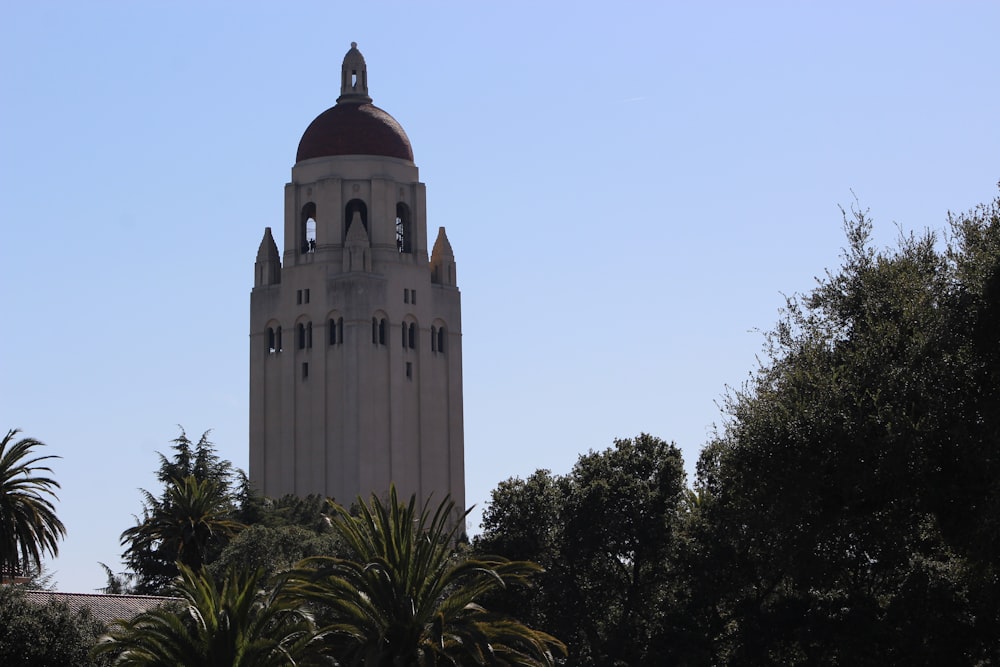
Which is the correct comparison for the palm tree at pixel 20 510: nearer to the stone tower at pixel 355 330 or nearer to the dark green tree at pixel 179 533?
the dark green tree at pixel 179 533

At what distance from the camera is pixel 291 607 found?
4138 cm

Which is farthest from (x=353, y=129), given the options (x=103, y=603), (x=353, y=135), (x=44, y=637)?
(x=44, y=637)

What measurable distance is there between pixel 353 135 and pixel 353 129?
42cm

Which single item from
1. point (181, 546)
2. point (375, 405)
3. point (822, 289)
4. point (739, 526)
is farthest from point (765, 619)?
point (375, 405)

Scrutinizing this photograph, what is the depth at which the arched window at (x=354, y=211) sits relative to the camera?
108 metres

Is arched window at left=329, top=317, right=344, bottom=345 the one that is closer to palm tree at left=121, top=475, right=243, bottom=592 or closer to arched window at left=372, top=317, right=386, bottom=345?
arched window at left=372, top=317, right=386, bottom=345

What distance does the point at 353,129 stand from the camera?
108938 mm

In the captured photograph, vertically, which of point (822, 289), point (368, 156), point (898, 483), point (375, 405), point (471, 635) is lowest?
point (471, 635)

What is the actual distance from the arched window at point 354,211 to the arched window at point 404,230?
2258 mm

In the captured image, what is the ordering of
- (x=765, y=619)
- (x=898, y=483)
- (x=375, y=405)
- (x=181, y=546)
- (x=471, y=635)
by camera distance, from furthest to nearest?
(x=375, y=405)
(x=181, y=546)
(x=765, y=619)
(x=471, y=635)
(x=898, y=483)

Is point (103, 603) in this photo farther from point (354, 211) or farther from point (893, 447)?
point (354, 211)

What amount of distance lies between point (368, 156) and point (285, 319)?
10835 millimetres

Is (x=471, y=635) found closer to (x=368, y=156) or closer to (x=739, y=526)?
(x=739, y=526)

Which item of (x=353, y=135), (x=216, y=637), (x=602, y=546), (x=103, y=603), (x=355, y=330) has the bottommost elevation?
(x=216, y=637)
